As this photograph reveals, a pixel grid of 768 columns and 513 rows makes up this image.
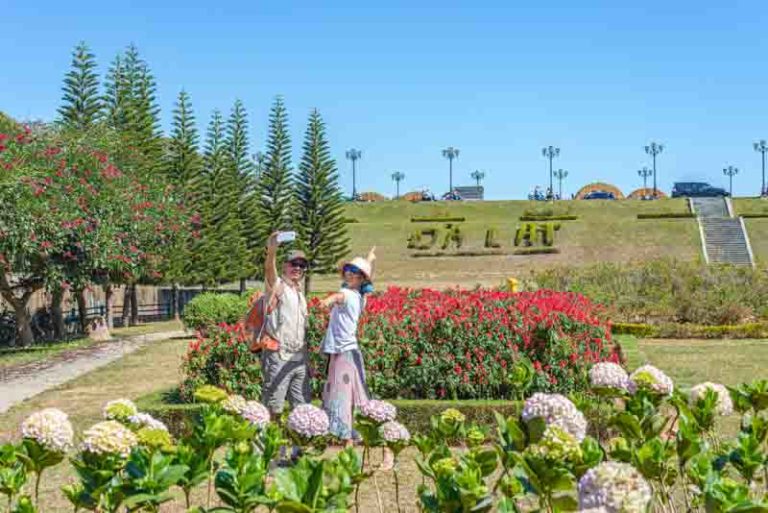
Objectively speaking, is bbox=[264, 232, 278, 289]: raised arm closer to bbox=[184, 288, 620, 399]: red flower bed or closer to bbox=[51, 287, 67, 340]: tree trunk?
bbox=[184, 288, 620, 399]: red flower bed

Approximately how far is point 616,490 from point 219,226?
27.3m

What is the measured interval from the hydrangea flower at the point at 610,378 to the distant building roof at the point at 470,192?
2578 inches

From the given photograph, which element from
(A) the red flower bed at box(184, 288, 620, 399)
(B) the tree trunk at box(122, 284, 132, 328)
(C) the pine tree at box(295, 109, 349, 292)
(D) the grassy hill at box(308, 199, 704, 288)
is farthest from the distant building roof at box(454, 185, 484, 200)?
(A) the red flower bed at box(184, 288, 620, 399)

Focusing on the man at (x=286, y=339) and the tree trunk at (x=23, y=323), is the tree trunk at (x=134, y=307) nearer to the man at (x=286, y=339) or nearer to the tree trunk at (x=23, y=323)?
the tree trunk at (x=23, y=323)

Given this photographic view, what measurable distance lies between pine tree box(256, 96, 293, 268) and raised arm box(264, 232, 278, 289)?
2533cm

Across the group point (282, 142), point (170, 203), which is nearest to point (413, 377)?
point (170, 203)

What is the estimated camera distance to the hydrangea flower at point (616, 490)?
5.57ft

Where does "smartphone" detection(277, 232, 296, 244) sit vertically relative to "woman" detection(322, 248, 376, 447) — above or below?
above

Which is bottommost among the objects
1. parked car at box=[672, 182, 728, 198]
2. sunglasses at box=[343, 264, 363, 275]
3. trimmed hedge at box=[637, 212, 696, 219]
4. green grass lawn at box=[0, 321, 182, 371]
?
green grass lawn at box=[0, 321, 182, 371]

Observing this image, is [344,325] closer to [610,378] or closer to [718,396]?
[610,378]

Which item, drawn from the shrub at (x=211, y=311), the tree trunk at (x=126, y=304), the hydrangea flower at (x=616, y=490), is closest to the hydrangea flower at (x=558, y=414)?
the hydrangea flower at (x=616, y=490)

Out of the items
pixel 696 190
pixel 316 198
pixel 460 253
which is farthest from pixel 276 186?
pixel 696 190

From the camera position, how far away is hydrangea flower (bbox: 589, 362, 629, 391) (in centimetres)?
307

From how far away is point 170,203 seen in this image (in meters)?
19.6
